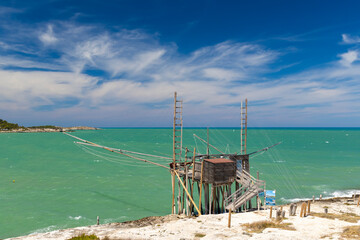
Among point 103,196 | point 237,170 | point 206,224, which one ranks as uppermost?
point 237,170

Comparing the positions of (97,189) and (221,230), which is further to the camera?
(97,189)

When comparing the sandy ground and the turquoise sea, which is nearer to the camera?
the sandy ground

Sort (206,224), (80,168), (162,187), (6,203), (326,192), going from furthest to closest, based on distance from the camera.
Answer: (80,168)
(162,187)
(326,192)
(6,203)
(206,224)

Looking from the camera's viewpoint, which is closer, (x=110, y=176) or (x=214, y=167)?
(x=214, y=167)

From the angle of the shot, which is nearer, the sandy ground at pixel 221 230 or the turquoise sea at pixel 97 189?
the sandy ground at pixel 221 230

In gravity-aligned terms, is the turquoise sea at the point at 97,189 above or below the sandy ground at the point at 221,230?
below

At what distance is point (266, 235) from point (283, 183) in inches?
1243

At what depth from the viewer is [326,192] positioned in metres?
38.5

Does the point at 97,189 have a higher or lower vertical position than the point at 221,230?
lower

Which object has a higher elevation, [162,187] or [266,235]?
[266,235]

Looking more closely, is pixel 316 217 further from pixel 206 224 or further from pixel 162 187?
pixel 162 187

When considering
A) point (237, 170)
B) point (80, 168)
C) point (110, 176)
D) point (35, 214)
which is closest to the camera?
point (237, 170)

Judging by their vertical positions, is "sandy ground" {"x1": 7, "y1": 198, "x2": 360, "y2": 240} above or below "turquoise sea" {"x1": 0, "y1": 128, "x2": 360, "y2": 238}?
above

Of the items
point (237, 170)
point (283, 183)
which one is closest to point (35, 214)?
point (237, 170)
